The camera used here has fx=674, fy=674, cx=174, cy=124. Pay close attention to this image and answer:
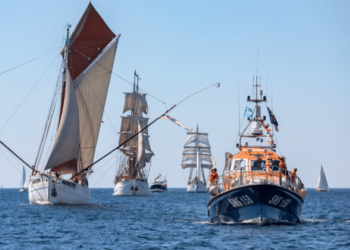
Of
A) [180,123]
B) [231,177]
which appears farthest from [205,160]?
[231,177]

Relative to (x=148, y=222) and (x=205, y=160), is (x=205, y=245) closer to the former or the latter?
(x=148, y=222)

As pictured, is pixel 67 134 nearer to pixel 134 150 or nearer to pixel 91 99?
pixel 91 99

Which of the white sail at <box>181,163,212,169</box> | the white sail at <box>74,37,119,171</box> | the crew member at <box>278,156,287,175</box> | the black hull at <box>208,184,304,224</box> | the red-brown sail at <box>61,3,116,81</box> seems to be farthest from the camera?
the white sail at <box>181,163,212,169</box>

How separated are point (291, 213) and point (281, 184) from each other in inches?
96.3

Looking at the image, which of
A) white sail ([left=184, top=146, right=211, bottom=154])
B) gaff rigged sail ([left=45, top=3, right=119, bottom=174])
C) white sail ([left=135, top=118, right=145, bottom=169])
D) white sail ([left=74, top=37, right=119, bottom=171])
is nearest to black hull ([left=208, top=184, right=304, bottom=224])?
gaff rigged sail ([left=45, top=3, right=119, bottom=174])

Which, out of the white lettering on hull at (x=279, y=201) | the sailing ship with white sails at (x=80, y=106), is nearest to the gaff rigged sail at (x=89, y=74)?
the sailing ship with white sails at (x=80, y=106)

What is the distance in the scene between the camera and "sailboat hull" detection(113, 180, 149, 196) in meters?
137

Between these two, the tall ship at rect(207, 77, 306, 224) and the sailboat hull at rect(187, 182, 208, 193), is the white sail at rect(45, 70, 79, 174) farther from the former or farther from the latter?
the sailboat hull at rect(187, 182, 208, 193)

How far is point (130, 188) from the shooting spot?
450 feet

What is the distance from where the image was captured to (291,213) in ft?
122

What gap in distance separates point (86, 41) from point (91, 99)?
20.4ft

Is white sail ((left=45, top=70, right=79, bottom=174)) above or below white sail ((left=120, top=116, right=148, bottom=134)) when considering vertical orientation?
below

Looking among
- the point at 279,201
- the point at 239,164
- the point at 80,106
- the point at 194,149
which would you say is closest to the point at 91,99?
the point at 80,106

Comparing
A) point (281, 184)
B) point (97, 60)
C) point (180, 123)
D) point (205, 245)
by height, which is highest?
point (97, 60)
